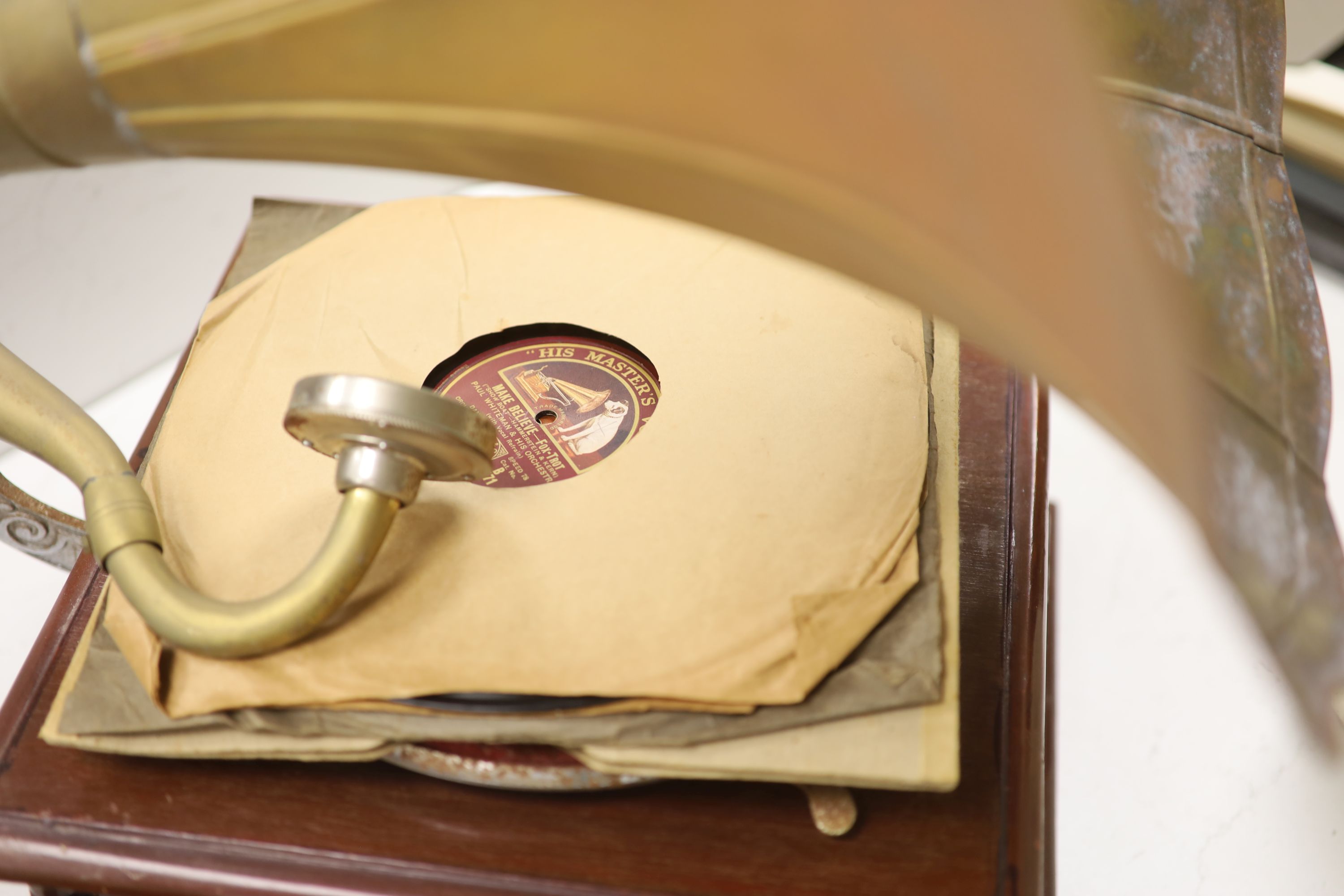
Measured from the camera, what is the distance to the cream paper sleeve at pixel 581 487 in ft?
1.85

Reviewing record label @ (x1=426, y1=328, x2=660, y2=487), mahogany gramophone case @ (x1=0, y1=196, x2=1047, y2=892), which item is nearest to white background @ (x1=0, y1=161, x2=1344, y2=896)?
mahogany gramophone case @ (x1=0, y1=196, x2=1047, y2=892)

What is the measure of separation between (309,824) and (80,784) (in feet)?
0.39

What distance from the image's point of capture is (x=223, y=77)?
430 millimetres

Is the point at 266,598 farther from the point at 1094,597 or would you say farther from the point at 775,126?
the point at 1094,597

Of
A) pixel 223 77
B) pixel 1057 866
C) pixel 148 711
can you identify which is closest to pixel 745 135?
pixel 223 77

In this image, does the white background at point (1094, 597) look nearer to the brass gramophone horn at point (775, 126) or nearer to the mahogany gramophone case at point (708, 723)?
the mahogany gramophone case at point (708, 723)

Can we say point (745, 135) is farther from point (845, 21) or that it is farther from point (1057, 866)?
point (1057, 866)

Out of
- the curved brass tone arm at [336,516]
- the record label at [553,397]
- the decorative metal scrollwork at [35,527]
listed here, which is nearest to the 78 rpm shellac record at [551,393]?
the record label at [553,397]

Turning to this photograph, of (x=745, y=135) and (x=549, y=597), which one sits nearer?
(x=745, y=135)

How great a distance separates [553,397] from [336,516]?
0.19 metres

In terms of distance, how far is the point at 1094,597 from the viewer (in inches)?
41.8

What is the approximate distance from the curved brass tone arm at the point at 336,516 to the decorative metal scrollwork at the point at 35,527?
15cm

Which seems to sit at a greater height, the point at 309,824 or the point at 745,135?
the point at 745,135

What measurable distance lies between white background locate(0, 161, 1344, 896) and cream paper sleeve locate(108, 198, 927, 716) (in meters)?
0.13
